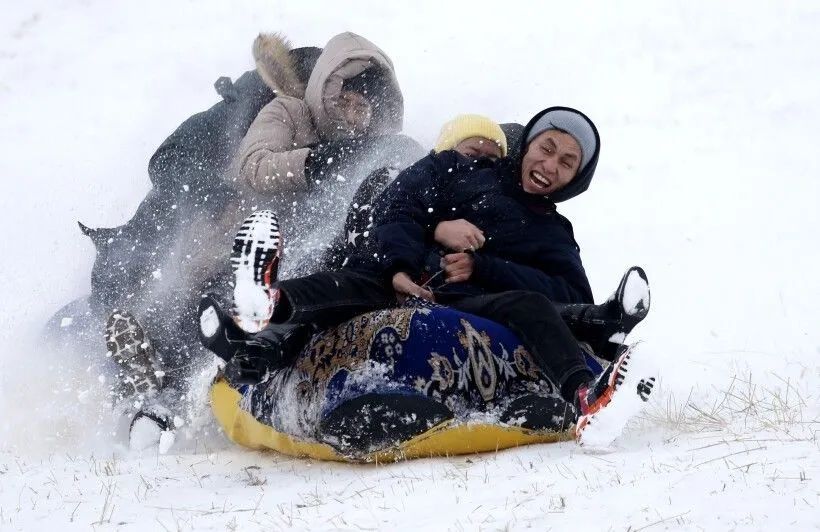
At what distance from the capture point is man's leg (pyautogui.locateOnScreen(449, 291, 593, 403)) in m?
2.71

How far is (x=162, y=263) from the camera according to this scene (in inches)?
172

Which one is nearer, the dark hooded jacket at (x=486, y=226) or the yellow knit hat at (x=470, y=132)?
the dark hooded jacket at (x=486, y=226)

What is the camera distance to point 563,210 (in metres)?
5.79

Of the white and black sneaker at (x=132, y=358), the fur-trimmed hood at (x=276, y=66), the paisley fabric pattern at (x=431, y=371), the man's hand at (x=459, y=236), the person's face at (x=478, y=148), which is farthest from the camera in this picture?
the fur-trimmed hood at (x=276, y=66)

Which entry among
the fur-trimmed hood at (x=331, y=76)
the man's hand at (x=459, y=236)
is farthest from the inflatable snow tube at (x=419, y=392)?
the fur-trimmed hood at (x=331, y=76)

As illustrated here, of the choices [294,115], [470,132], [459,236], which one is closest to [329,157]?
[294,115]

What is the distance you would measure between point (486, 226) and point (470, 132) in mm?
706

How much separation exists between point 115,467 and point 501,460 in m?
1.27

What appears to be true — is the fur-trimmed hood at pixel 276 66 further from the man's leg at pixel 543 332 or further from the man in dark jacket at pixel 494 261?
the man's leg at pixel 543 332

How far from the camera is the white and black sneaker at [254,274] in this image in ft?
8.59

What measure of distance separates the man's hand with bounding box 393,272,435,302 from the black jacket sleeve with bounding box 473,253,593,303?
0.20 metres

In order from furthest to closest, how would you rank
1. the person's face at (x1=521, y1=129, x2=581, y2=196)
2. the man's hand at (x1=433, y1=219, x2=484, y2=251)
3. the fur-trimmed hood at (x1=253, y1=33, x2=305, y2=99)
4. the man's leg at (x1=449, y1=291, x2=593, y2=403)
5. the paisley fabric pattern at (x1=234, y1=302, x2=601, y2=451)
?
the fur-trimmed hood at (x1=253, y1=33, x2=305, y2=99), the person's face at (x1=521, y1=129, x2=581, y2=196), the man's hand at (x1=433, y1=219, x2=484, y2=251), the paisley fabric pattern at (x1=234, y1=302, x2=601, y2=451), the man's leg at (x1=449, y1=291, x2=593, y2=403)

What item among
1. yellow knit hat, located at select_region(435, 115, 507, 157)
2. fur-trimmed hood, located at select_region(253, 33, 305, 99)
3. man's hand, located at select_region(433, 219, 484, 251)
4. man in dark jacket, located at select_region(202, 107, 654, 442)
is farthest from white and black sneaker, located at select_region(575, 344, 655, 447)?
fur-trimmed hood, located at select_region(253, 33, 305, 99)

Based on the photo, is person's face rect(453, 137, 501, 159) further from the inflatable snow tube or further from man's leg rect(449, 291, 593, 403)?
the inflatable snow tube
